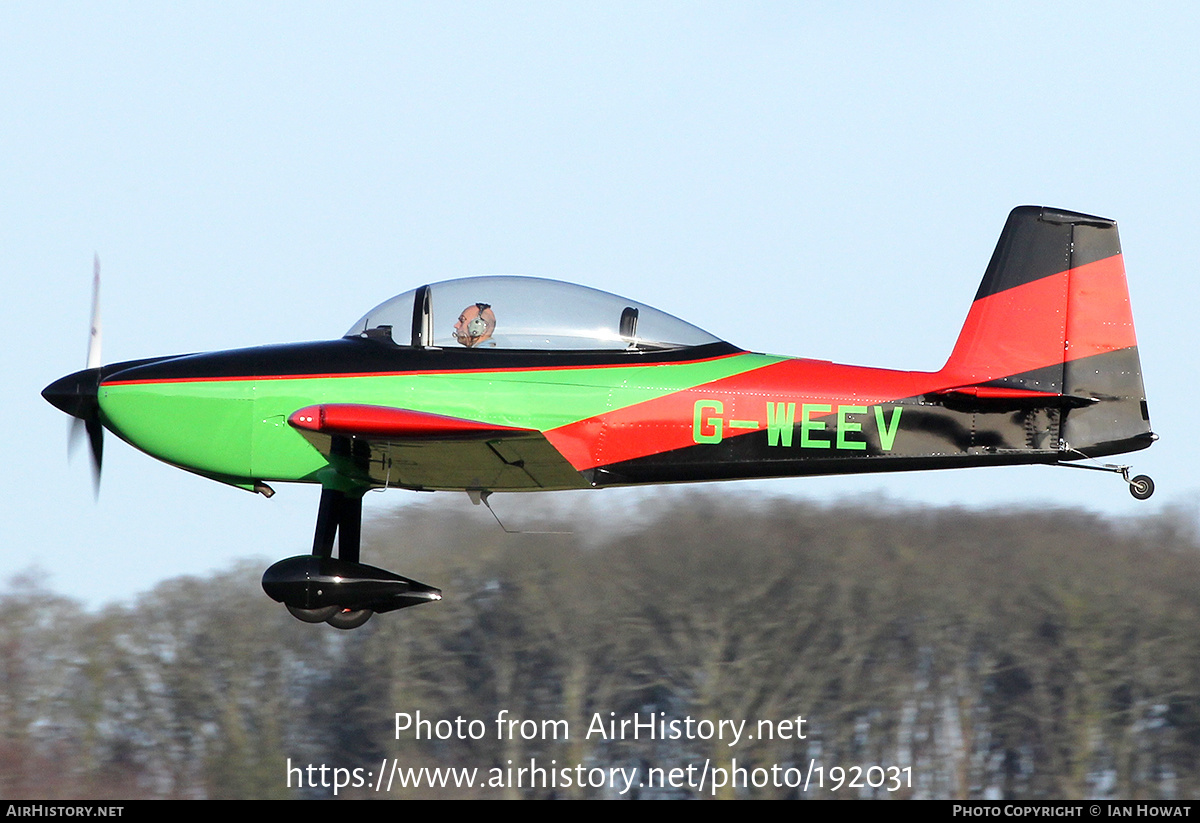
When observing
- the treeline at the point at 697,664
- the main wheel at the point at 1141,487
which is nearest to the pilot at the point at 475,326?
the main wheel at the point at 1141,487

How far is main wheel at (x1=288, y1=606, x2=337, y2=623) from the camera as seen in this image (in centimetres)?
1000

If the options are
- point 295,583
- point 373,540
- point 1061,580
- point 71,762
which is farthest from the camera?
point 71,762

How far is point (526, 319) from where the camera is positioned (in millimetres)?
9750

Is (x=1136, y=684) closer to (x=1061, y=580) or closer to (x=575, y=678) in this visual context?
(x=1061, y=580)

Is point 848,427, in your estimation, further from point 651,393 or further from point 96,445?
point 96,445

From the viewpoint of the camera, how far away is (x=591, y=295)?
9.88 meters

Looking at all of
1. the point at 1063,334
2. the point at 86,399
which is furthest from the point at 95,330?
the point at 1063,334

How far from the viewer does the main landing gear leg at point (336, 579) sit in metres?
9.72

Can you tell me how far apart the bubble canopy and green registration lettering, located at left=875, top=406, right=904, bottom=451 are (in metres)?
1.29

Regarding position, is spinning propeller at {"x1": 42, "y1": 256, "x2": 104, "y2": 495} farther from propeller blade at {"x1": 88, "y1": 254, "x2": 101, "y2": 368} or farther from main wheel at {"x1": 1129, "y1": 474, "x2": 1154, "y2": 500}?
main wheel at {"x1": 1129, "y1": 474, "x2": 1154, "y2": 500}

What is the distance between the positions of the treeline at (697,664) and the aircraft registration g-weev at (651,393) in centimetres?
952

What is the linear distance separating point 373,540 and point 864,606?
25.7ft

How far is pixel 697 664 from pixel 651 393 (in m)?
12.1

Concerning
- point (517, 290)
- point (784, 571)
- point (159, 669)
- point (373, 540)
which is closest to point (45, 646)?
point (159, 669)
